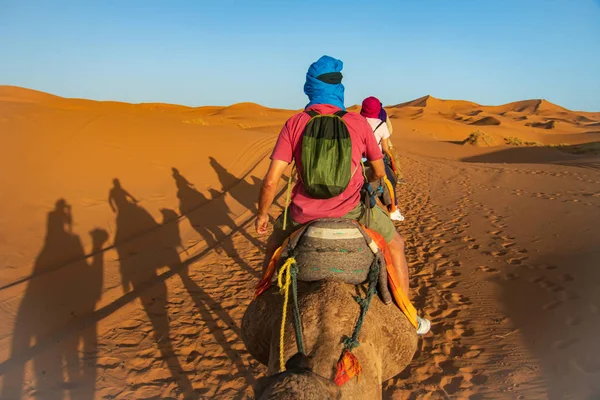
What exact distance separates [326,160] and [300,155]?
0.91ft

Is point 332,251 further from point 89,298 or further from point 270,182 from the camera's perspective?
point 89,298

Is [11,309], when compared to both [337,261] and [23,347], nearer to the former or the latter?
[23,347]

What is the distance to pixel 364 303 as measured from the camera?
219cm

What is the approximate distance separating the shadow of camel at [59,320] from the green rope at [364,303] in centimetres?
301

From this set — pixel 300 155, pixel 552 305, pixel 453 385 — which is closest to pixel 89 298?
pixel 300 155

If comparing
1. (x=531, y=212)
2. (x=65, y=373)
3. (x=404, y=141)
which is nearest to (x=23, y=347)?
(x=65, y=373)

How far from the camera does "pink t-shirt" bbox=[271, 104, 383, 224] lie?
2.68m

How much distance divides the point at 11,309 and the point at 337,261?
5.04m

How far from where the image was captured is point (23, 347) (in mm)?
4613

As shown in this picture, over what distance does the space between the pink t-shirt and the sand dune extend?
205cm

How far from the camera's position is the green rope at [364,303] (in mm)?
1912

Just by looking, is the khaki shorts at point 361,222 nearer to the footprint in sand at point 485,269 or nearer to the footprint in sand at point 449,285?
the footprint in sand at point 449,285

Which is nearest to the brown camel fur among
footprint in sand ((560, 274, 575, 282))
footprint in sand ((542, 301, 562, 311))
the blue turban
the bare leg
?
the bare leg

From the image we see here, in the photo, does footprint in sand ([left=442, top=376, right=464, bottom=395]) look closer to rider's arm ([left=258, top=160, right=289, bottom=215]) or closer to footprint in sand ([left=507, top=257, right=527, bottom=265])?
rider's arm ([left=258, top=160, right=289, bottom=215])
